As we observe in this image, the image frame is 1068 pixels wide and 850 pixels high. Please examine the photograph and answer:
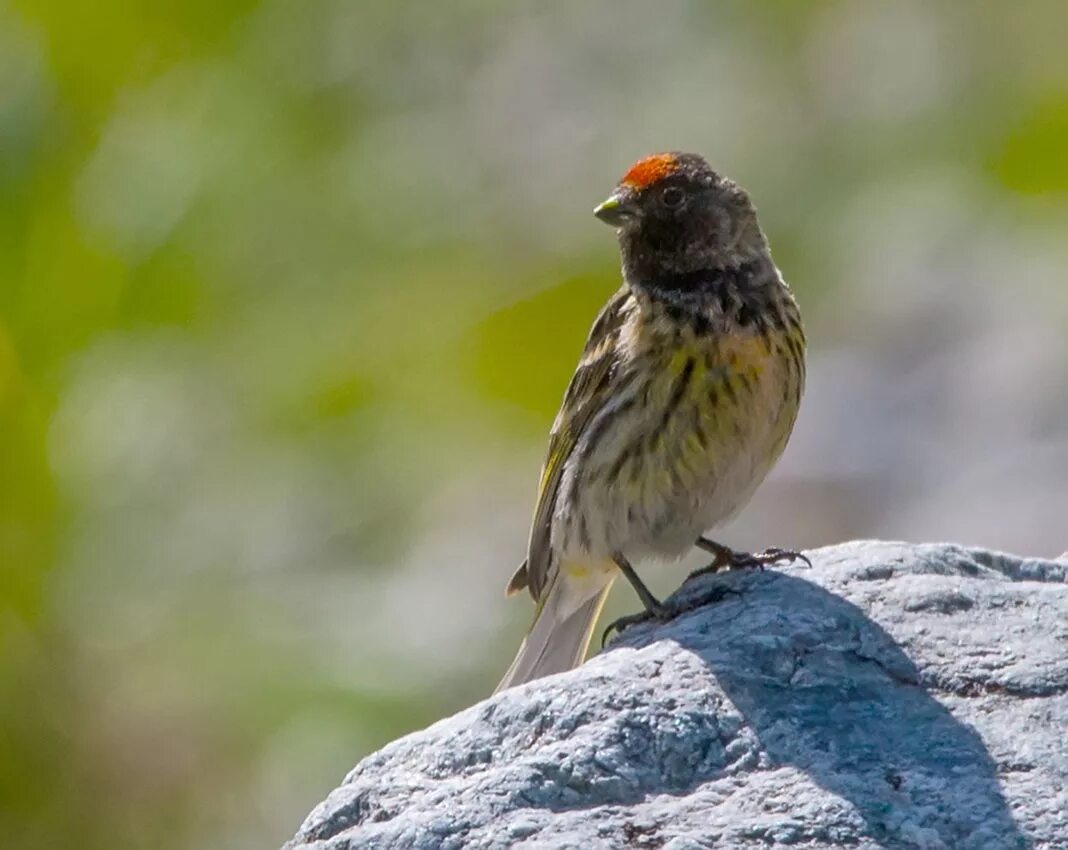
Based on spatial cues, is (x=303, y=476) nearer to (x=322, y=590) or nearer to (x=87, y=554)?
(x=322, y=590)

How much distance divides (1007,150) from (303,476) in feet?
18.8

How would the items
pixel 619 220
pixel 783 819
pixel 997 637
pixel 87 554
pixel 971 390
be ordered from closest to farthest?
pixel 783 819 < pixel 997 637 < pixel 619 220 < pixel 87 554 < pixel 971 390

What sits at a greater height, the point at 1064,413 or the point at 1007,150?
the point at 1007,150

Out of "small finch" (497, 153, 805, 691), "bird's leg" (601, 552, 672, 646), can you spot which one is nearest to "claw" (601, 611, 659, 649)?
"bird's leg" (601, 552, 672, 646)

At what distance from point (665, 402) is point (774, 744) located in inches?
70.0

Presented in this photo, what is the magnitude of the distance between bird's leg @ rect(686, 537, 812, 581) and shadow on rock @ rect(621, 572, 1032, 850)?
1.43 ft

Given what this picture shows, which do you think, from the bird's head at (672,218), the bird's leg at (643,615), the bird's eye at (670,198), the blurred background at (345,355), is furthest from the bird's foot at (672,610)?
the blurred background at (345,355)

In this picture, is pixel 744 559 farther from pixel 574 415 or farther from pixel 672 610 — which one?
pixel 574 415

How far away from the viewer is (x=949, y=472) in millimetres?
10492

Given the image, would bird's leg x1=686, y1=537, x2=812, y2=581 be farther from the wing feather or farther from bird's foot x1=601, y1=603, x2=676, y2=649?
the wing feather

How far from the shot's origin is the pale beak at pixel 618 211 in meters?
6.34

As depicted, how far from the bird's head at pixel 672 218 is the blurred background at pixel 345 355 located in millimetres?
2171

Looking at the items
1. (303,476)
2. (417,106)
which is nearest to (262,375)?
(303,476)

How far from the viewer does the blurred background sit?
24.9ft
